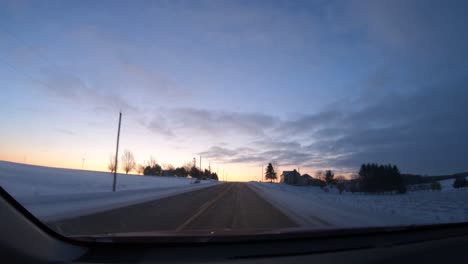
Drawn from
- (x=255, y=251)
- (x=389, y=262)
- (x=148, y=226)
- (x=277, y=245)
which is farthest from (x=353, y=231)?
(x=148, y=226)

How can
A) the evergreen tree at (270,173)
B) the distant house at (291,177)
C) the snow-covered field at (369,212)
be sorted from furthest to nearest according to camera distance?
the evergreen tree at (270,173), the distant house at (291,177), the snow-covered field at (369,212)

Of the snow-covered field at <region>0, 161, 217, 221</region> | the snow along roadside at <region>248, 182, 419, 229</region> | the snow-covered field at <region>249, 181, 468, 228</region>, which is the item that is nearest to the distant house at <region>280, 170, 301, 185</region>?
the snow-covered field at <region>0, 161, 217, 221</region>

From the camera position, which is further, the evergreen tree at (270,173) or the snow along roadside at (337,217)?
the evergreen tree at (270,173)

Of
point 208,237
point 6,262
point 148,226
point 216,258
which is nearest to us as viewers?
point 6,262

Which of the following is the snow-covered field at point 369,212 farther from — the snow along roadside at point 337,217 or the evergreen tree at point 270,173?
the evergreen tree at point 270,173

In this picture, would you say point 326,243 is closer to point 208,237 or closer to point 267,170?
point 208,237

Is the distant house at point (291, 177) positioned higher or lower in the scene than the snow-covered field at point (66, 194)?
higher

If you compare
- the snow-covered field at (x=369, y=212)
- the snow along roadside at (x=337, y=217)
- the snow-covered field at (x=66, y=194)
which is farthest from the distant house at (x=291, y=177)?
the snow along roadside at (x=337, y=217)

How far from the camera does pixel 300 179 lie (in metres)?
188

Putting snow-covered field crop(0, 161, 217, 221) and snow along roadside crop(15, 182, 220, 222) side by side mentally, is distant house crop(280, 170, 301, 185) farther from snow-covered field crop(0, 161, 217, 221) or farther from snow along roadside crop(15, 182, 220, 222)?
snow along roadside crop(15, 182, 220, 222)

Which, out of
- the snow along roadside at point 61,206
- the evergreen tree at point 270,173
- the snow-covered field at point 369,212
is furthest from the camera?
the evergreen tree at point 270,173

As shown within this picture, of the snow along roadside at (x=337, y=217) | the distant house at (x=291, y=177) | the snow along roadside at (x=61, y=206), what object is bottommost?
the snow along roadside at (x=337, y=217)

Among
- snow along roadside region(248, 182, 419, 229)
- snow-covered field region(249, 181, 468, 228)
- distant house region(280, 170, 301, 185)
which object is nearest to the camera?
snow along roadside region(248, 182, 419, 229)

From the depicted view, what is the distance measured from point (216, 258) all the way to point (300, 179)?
189768 mm
